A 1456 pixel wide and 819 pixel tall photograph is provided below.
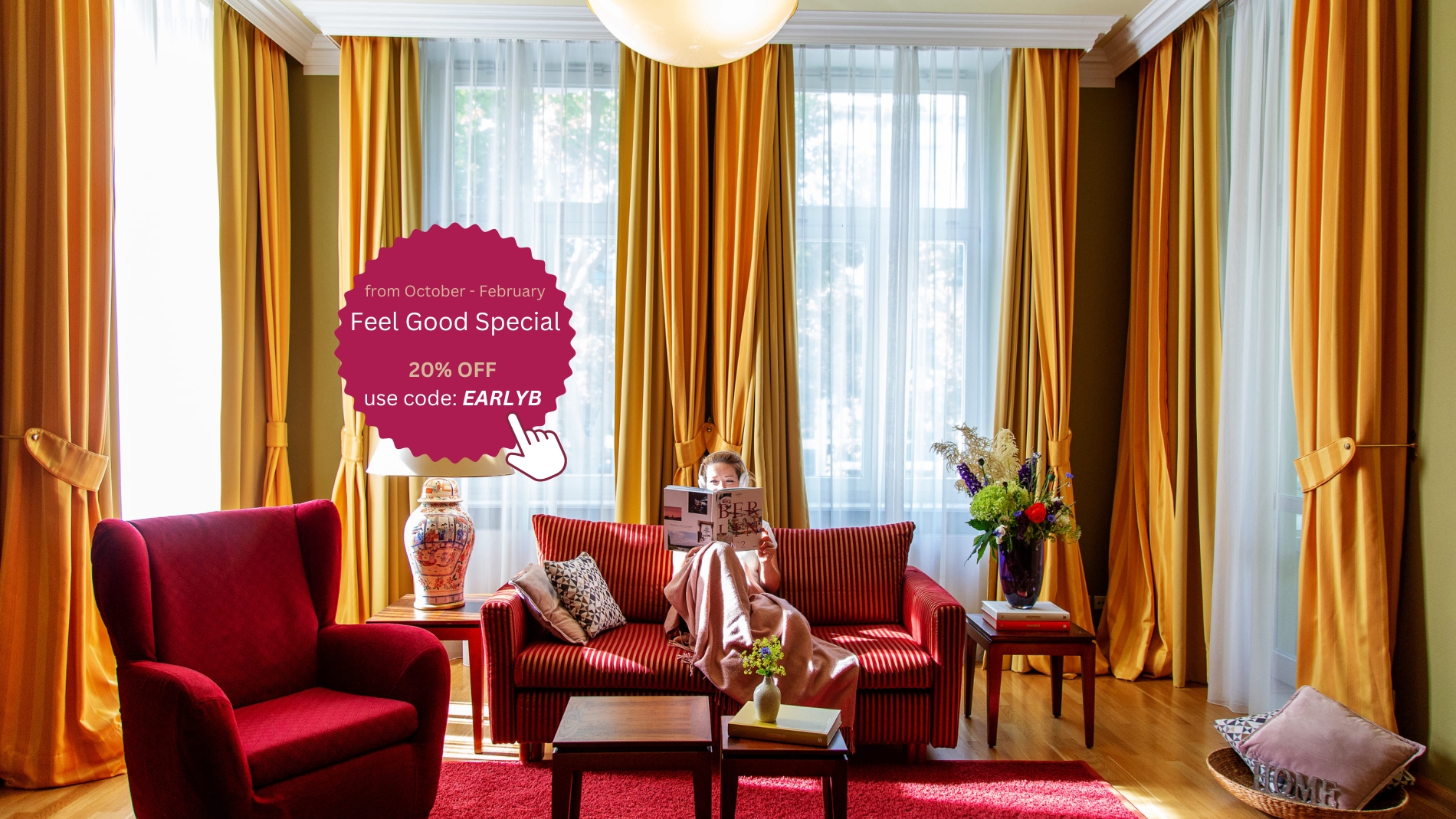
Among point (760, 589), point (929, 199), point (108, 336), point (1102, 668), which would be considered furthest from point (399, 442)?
point (1102, 668)

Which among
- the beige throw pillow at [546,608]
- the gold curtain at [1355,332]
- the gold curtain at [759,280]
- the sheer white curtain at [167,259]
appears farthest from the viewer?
the gold curtain at [759,280]

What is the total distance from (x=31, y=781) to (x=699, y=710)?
2208 millimetres

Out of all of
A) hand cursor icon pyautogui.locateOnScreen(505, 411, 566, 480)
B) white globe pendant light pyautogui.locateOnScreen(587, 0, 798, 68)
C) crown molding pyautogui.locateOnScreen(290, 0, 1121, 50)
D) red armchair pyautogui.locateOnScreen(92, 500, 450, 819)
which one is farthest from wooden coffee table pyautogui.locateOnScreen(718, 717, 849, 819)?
crown molding pyautogui.locateOnScreen(290, 0, 1121, 50)

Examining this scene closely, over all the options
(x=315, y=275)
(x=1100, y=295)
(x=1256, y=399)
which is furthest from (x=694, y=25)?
(x=1100, y=295)

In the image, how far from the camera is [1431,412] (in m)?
2.93

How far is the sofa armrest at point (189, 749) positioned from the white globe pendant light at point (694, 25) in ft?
6.24

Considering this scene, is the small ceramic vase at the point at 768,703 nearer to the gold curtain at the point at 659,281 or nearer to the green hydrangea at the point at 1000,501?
the green hydrangea at the point at 1000,501

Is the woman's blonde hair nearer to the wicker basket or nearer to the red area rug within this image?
the red area rug

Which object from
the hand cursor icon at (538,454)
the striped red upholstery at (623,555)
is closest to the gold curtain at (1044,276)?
the striped red upholstery at (623,555)

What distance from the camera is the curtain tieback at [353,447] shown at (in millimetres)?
4234

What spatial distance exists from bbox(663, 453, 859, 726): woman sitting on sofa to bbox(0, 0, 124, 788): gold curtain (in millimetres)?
1977

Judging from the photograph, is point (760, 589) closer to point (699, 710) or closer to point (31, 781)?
point (699, 710)

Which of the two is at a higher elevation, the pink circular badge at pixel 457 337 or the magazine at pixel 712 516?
the pink circular badge at pixel 457 337

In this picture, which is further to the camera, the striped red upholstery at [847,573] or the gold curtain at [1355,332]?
the striped red upholstery at [847,573]
